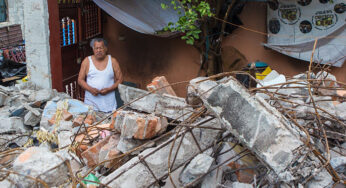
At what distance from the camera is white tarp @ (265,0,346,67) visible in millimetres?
5980

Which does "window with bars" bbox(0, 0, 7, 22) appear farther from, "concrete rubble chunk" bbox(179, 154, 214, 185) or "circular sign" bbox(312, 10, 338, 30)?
"concrete rubble chunk" bbox(179, 154, 214, 185)

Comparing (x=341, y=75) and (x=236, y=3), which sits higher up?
(x=236, y=3)

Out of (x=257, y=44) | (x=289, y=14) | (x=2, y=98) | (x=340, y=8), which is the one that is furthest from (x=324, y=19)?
(x=2, y=98)

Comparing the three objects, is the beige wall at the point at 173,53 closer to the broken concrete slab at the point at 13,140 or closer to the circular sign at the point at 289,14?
the circular sign at the point at 289,14

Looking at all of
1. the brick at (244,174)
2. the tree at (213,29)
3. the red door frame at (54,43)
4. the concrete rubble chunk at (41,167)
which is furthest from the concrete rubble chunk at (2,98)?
the brick at (244,174)

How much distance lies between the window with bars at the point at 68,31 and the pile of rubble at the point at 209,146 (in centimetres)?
315

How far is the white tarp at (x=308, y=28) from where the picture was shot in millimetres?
5980

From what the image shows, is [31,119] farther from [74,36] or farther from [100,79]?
[74,36]

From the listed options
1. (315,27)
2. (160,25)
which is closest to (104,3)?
(160,25)

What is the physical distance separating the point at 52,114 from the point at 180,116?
2.06 meters

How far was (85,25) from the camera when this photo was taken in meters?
7.36

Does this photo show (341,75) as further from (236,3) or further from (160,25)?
(160,25)

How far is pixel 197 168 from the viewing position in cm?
246

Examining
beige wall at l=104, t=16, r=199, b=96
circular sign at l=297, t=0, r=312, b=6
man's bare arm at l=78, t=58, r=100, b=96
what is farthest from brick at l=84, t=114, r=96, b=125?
circular sign at l=297, t=0, r=312, b=6
